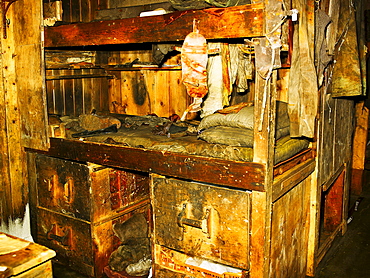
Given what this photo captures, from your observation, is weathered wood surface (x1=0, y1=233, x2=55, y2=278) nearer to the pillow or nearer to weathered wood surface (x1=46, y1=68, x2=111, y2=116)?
the pillow

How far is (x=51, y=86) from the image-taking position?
459 centimetres

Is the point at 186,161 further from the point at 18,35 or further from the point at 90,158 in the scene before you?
the point at 18,35

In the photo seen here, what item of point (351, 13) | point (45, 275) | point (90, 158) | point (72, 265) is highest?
point (351, 13)

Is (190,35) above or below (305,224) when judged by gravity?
above

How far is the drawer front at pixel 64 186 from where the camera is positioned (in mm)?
3615

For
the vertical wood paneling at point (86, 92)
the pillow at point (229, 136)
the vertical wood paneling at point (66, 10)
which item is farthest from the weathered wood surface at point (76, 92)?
the pillow at point (229, 136)

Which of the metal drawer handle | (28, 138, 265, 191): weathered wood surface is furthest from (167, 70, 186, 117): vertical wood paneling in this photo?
the metal drawer handle

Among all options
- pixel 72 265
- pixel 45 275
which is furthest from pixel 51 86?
pixel 45 275

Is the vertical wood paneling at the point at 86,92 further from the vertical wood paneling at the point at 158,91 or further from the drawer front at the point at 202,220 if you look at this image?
the drawer front at the point at 202,220

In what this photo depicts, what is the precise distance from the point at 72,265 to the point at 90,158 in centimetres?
121

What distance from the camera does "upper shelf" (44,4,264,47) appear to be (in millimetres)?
2377

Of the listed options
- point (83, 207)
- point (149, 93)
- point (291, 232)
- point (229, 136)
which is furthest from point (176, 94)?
point (291, 232)

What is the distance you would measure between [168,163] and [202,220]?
520 mm

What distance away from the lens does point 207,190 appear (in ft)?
9.16
